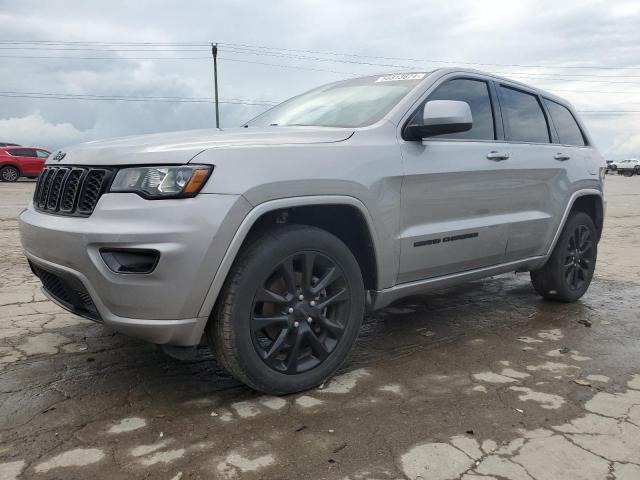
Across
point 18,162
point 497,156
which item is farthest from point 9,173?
point 497,156

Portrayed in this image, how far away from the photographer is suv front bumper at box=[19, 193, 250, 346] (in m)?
2.44

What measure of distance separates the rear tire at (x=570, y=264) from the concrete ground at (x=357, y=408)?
A: 0.54m

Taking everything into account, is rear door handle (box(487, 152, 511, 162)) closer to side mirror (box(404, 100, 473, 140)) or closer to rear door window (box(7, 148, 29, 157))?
side mirror (box(404, 100, 473, 140))

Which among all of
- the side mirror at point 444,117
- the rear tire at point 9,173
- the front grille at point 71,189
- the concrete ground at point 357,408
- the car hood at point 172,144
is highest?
the side mirror at point 444,117

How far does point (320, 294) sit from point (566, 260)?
2837 mm

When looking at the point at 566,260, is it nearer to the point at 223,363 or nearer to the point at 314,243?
the point at 314,243

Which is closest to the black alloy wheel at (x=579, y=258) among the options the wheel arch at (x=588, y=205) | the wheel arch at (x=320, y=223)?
the wheel arch at (x=588, y=205)

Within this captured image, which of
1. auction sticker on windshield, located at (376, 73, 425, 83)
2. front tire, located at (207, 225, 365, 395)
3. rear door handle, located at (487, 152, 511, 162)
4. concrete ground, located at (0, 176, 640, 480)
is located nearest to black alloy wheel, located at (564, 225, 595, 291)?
concrete ground, located at (0, 176, 640, 480)

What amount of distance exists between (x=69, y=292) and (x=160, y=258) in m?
0.74

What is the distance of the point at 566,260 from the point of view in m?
4.87

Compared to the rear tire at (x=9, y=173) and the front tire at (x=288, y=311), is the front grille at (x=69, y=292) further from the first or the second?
the rear tire at (x=9, y=173)

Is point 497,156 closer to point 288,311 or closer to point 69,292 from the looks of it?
point 288,311

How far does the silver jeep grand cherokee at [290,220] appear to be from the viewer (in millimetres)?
2492

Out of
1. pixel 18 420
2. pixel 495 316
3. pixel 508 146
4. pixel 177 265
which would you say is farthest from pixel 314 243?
pixel 495 316
